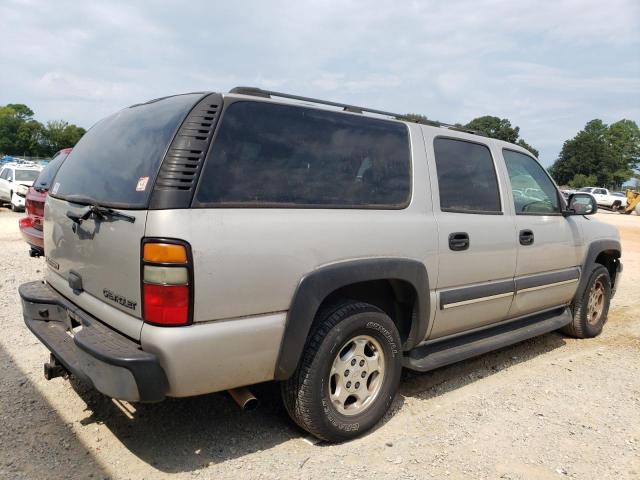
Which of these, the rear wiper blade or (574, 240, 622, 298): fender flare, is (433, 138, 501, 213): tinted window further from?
the rear wiper blade

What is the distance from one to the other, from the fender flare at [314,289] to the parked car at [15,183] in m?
16.8

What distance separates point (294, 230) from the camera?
260cm

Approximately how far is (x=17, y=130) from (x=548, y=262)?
101757 millimetres

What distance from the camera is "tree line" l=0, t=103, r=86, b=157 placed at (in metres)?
83.5

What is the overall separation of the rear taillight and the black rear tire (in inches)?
158

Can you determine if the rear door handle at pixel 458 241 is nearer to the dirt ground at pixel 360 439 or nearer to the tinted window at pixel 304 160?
the tinted window at pixel 304 160

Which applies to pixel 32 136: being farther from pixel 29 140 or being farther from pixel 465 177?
pixel 465 177

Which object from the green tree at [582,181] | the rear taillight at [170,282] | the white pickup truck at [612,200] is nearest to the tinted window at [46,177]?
the rear taillight at [170,282]

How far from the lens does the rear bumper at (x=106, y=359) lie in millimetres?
2275

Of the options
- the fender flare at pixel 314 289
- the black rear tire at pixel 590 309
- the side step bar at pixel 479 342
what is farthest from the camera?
the black rear tire at pixel 590 309

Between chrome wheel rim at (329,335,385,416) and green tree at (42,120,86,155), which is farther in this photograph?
green tree at (42,120,86,155)

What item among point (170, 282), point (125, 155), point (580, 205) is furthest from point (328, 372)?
point (580, 205)

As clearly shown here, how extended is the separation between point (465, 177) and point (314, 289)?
168 centimetres

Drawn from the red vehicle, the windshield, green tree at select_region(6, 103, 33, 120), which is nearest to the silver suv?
the red vehicle
